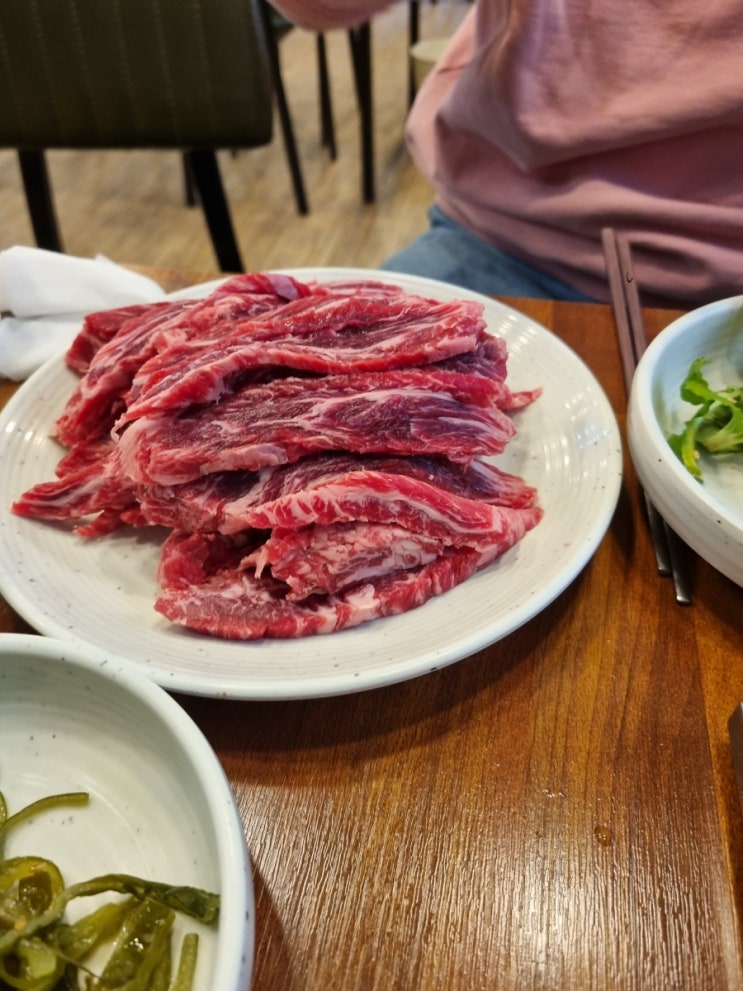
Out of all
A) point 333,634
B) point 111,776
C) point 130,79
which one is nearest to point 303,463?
point 333,634

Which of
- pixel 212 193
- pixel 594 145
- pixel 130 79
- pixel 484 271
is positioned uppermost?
pixel 130 79

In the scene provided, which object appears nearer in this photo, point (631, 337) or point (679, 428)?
point (679, 428)

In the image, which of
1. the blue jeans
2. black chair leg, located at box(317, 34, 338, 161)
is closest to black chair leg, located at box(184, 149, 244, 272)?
the blue jeans

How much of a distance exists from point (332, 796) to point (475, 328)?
74 centimetres

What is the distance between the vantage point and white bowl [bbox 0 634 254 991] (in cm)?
63

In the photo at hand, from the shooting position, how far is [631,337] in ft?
4.58

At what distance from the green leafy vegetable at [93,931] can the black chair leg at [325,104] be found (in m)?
5.29

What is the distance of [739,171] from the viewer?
1.56 meters

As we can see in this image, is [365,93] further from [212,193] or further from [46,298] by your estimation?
[46,298]

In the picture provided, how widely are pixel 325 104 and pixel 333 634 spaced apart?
5122 millimetres

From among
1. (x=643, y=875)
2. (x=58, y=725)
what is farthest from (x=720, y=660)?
(x=58, y=725)

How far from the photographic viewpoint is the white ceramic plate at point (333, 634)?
884 millimetres

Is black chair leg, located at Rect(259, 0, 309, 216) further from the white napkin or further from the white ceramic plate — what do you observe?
the white ceramic plate

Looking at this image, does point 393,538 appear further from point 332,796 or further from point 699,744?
point 699,744
